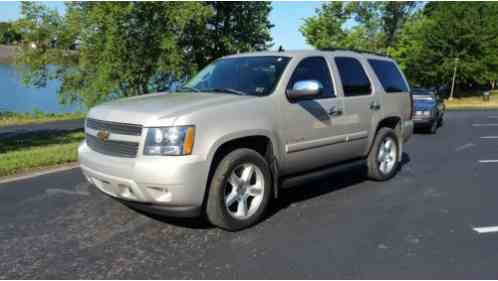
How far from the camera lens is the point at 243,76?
4.95m

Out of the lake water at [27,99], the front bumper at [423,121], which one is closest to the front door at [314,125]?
the front bumper at [423,121]

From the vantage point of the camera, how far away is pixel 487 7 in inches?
1603

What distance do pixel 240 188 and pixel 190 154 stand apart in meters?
0.80

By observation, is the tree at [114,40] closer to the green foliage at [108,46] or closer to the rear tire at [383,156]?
the green foliage at [108,46]

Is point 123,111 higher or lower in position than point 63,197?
higher

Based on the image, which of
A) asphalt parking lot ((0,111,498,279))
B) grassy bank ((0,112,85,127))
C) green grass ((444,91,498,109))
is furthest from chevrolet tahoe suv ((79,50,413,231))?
green grass ((444,91,498,109))

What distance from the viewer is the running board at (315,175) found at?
4.80 meters

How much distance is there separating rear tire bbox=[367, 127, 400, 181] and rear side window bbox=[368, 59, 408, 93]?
0.66 meters

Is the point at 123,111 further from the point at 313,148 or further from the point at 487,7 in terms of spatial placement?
the point at 487,7

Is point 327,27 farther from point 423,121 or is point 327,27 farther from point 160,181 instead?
point 160,181

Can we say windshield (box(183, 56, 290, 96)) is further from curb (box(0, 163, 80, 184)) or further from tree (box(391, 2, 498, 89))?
tree (box(391, 2, 498, 89))

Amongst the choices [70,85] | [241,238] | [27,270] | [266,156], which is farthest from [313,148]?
[70,85]

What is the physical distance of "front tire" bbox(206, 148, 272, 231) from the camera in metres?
4.08

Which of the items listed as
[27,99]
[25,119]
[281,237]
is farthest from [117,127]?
[27,99]
